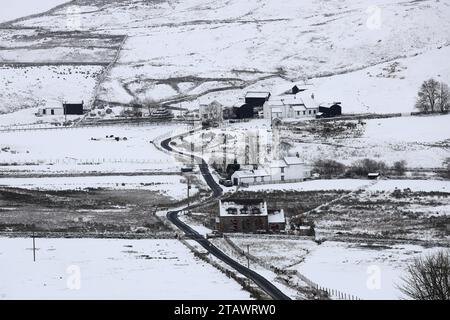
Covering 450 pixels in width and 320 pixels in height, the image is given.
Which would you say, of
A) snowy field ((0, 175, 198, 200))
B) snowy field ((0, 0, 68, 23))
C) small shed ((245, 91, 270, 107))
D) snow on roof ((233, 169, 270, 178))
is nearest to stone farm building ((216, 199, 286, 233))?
snowy field ((0, 175, 198, 200))

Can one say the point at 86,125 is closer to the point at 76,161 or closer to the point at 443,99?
the point at 76,161

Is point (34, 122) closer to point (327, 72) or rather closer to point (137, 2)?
point (327, 72)

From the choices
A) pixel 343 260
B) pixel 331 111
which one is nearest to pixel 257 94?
pixel 331 111

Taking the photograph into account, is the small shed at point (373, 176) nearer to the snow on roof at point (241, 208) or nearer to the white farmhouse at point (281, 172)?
the white farmhouse at point (281, 172)

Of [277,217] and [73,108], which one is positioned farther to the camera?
[73,108]

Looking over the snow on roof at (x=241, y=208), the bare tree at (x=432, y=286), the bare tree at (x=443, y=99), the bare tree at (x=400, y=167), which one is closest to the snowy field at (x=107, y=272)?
the snow on roof at (x=241, y=208)

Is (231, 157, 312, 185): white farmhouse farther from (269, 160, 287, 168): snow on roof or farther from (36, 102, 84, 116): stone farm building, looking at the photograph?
(36, 102, 84, 116): stone farm building
